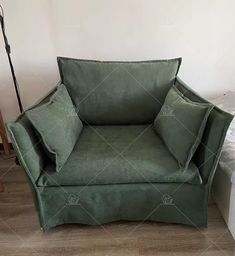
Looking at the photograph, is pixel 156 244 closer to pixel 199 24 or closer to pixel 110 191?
pixel 110 191

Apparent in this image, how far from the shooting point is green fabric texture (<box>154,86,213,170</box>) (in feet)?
4.93

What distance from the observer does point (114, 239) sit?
160 cm

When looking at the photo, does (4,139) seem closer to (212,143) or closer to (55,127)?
(55,127)

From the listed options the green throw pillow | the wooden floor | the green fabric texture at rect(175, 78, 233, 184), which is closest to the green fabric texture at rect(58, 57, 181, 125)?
the green throw pillow

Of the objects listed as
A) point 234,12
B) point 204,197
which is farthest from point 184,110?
point 234,12

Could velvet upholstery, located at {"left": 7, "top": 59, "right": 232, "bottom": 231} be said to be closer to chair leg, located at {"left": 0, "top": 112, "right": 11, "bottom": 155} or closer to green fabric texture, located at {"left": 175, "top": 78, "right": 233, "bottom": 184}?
green fabric texture, located at {"left": 175, "top": 78, "right": 233, "bottom": 184}

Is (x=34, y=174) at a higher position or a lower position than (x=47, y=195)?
higher

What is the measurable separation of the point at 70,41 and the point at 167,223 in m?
1.54

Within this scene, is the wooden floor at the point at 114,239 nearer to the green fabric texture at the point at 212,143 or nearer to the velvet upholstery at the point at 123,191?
the velvet upholstery at the point at 123,191

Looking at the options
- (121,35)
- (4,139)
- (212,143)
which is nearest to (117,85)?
(121,35)

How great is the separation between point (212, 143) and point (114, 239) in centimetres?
76

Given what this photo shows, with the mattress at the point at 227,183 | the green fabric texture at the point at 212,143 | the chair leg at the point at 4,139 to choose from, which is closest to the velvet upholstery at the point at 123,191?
the green fabric texture at the point at 212,143

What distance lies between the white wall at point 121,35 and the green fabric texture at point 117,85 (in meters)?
0.36

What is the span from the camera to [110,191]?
159 centimetres
